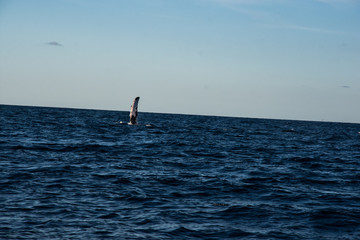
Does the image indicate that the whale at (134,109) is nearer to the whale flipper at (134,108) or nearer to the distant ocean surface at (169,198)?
the whale flipper at (134,108)

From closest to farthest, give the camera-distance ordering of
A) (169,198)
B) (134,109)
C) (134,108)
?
(169,198)
(134,108)
(134,109)

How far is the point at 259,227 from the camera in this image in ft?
33.1

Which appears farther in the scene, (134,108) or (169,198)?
(134,108)

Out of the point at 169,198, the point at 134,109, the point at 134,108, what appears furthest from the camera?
the point at 134,109

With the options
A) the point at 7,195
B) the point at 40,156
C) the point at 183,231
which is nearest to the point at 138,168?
the point at 40,156

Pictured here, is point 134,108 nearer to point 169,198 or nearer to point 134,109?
point 134,109

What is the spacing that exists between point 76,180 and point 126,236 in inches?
251

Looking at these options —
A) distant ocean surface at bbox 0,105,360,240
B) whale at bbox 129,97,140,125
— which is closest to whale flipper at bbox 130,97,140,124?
whale at bbox 129,97,140,125

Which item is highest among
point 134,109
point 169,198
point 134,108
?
point 134,108

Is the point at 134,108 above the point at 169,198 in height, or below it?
above

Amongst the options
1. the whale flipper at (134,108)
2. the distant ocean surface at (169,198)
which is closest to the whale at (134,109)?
the whale flipper at (134,108)

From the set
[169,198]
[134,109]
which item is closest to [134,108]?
[134,109]

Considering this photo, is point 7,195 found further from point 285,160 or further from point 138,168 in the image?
point 285,160

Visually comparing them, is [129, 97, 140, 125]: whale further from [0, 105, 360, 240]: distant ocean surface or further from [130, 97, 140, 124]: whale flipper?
[0, 105, 360, 240]: distant ocean surface
